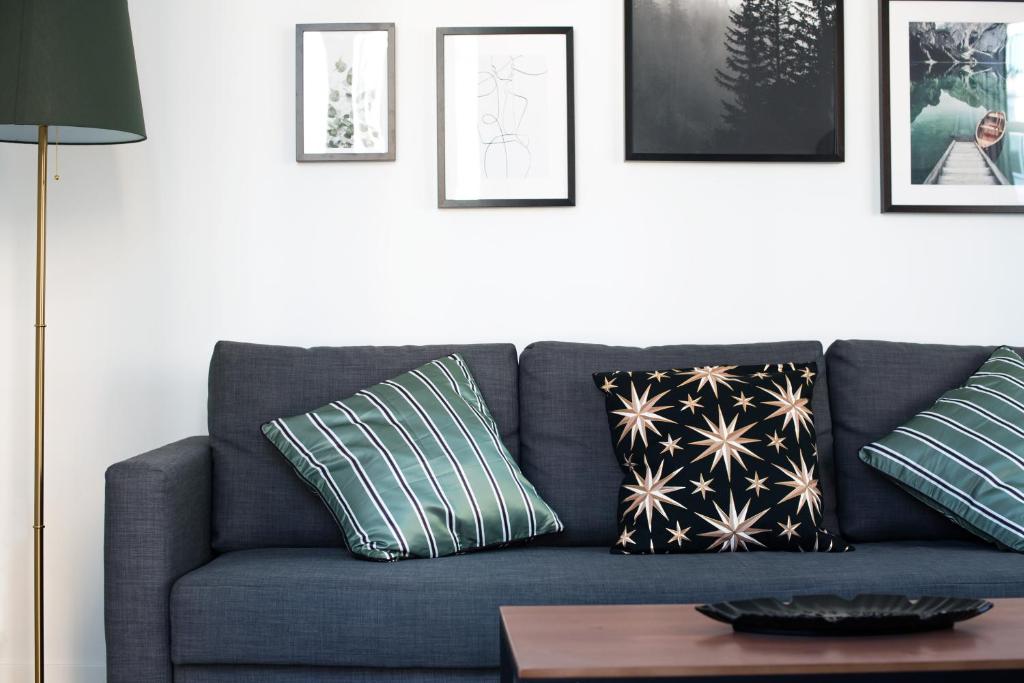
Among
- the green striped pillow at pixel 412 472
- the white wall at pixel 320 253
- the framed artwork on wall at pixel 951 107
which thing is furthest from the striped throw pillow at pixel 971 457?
the green striped pillow at pixel 412 472

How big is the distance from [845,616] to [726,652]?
20 cm

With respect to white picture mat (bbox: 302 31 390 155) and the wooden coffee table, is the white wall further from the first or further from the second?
the wooden coffee table

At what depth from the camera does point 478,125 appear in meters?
2.86

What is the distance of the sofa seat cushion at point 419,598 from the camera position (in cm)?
197

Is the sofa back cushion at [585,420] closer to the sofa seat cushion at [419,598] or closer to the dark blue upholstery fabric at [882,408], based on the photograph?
the dark blue upholstery fabric at [882,408]

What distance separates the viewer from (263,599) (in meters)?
2.00

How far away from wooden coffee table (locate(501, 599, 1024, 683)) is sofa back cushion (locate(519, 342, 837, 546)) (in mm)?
848

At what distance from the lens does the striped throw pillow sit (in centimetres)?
223

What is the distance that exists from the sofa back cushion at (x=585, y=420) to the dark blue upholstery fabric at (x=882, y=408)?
37 mm

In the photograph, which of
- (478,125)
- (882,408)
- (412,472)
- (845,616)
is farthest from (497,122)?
(845,616)

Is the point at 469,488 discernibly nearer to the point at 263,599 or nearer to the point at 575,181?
the point at 263,599

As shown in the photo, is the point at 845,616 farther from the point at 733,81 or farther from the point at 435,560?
the point at 733,81

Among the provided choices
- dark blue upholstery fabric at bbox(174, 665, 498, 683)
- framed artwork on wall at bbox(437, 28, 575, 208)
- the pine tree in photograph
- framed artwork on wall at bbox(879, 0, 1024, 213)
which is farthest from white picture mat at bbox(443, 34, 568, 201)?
dark blue upholstery fabric at bbox(174, 665, 498, 683)

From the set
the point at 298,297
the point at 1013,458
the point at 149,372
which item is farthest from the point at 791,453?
the point at 149,372
